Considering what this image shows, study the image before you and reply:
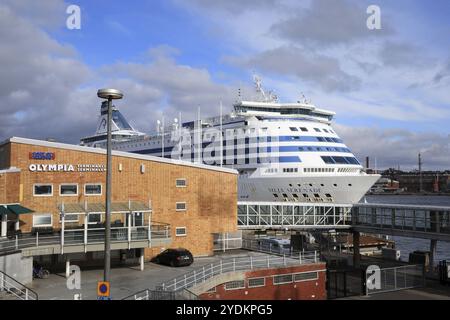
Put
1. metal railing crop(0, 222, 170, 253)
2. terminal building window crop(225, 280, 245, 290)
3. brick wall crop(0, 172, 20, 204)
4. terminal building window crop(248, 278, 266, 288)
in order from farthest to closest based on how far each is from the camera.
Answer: brick wall crop(0, 172, 20, 204)
terminal building window crop(248, 278, 266, 288)
terminal building window crop(225, 280, 245, 290)
metal railing crop(0, 222, 170, 253)

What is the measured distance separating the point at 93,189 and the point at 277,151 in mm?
31629

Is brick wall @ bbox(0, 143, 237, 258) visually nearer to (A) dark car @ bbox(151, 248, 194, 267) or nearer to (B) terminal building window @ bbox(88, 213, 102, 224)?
(B) terminal building window @ bbox(88, 213, 102, 224)

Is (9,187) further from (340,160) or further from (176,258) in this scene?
(340,160)

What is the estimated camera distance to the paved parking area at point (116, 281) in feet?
57.6

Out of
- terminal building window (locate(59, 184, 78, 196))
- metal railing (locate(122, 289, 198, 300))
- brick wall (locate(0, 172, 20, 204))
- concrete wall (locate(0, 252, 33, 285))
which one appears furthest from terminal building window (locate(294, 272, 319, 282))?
brick wall (locate(0, 172, 20, 204))

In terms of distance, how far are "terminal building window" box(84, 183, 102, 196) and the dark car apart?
192 inches

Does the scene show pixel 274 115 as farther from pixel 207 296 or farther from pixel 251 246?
pixel 207 296

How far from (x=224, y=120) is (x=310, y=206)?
2627cm

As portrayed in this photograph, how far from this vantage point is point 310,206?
124 ft

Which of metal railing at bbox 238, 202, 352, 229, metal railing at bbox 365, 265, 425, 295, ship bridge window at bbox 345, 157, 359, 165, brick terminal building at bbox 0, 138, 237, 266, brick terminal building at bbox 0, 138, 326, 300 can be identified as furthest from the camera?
ship bridge window at bbox 345, 157, 359, 165

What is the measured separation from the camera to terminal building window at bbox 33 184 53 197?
76.5 feet

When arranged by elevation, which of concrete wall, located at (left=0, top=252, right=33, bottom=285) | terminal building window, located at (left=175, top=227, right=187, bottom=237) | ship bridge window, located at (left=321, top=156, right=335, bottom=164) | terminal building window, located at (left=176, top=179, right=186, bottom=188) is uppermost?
ship bridge window, located at (left=321, top=156, right=335, bottom=164)

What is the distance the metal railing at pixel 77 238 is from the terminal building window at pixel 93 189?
3.07 m
